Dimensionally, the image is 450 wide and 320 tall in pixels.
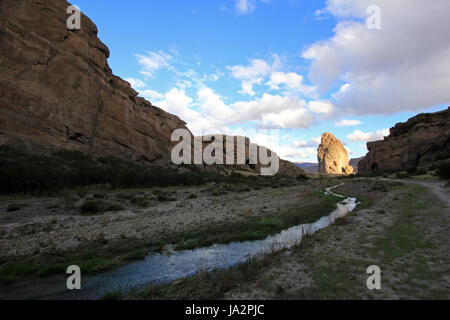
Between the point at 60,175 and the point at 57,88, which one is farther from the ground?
the point at 57,88

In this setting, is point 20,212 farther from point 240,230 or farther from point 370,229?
point 370,229

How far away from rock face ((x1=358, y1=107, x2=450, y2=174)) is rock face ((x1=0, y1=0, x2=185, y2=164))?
77.5 meters

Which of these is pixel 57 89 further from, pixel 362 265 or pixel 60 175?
pixel 362 265

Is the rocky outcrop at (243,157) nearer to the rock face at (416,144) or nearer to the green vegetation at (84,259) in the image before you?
the rock face at (416,144)

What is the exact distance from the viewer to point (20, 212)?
1585 centimetres

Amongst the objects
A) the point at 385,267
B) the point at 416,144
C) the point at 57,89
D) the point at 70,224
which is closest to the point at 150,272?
the point at 385,267

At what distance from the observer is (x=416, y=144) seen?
2712 inches

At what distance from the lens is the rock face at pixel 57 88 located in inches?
1481

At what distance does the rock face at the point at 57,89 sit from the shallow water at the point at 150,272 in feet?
122

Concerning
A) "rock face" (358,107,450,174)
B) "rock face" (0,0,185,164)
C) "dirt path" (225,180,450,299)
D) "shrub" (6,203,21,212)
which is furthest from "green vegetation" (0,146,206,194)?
"rock face" (358,107,450,174)

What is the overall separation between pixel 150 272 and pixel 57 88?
161ft

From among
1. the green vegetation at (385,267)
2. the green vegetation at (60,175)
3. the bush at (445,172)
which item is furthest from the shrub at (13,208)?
the bush at (445,172)
